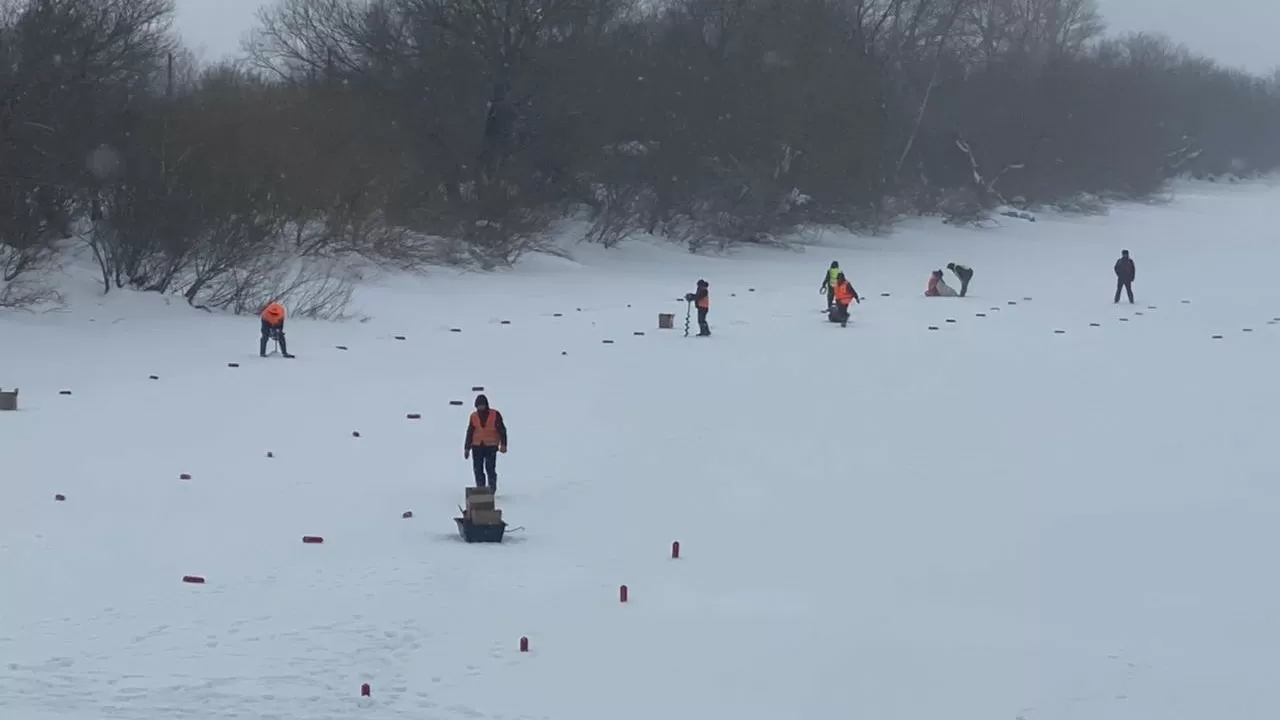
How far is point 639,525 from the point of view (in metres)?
14.7

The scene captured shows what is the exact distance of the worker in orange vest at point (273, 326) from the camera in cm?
2528

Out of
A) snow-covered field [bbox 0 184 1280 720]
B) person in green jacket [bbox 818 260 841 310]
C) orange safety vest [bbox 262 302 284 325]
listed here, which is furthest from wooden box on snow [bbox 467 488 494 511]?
person in green jacket [bbox 818 260 841 310]

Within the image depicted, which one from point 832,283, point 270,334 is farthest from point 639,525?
point 832,283

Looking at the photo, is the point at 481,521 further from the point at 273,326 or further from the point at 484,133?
the point at 484,133

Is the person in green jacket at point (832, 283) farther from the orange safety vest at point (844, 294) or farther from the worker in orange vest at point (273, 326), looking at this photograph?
the worker in orange vest at point (273, 326)

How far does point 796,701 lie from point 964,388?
48.4 feet

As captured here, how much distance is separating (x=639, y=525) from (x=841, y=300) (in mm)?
17453

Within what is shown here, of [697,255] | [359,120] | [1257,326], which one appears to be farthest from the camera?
[697,255]

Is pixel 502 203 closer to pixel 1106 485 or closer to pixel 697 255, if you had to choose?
pixel 697 255

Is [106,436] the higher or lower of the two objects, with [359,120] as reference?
lower

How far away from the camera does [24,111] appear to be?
27.9m

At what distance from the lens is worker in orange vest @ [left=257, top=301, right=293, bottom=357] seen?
25281 millimetres

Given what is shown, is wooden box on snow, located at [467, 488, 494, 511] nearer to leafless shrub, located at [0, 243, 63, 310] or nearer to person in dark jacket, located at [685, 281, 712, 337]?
person in dark jacket, located at [685, 281, 712, 337]

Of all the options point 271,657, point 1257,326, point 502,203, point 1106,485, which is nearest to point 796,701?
point 271,657
